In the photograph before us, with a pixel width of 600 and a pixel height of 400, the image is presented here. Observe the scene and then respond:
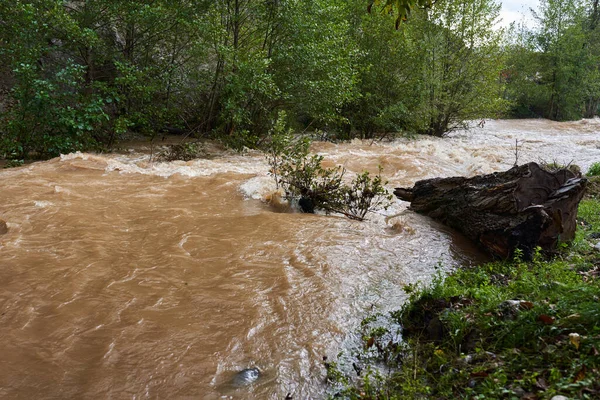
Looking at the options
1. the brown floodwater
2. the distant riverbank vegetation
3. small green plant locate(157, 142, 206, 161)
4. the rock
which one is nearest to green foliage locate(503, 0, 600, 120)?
the distant riverbank vegetation

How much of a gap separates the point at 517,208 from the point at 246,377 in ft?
13.7

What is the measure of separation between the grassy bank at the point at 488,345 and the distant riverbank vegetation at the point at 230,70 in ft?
8.05

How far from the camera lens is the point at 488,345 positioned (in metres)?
2.97

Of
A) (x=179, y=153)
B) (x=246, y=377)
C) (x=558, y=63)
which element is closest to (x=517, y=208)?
(x=246, y=377)

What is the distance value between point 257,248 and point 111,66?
11.5 meters

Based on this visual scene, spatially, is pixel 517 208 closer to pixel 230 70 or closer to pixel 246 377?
pixel 246 377

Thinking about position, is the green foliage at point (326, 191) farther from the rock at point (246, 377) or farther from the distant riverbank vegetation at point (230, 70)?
the rock at point (246, 377)

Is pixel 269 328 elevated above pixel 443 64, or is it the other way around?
pixel 443 64

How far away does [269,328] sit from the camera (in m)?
3.70

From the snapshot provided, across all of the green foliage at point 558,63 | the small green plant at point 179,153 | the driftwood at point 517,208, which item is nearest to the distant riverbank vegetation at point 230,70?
the small green plant at point 179,153

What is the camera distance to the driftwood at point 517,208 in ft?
16.9

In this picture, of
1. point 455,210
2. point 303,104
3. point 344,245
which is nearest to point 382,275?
point 344,245

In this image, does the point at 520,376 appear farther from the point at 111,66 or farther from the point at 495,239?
the point at 111,66

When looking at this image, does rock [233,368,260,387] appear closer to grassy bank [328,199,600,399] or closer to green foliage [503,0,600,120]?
grassy bank [328,199,600,399]
